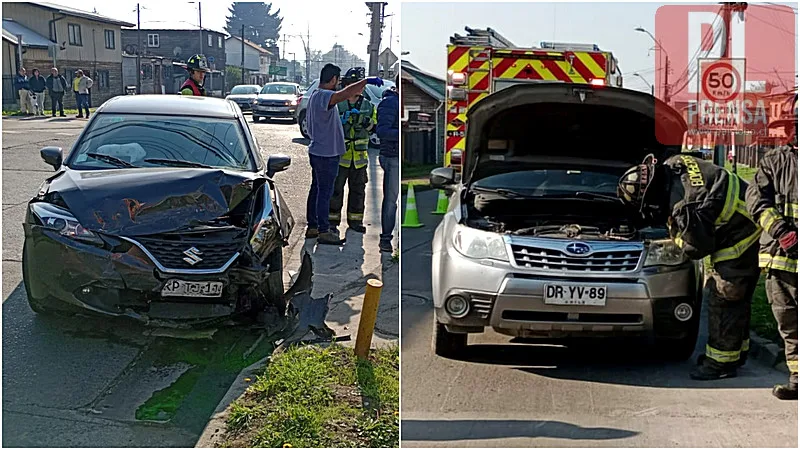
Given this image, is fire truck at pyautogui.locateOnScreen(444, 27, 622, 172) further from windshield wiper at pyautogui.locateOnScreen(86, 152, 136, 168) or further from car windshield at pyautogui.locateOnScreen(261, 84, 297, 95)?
car windshield at pyautogui.locateOnScreen(261, 84, 297, 95)

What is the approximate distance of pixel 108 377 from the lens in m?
4.43

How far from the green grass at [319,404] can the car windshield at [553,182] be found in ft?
5.52

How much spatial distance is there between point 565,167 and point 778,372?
2103 millimetres

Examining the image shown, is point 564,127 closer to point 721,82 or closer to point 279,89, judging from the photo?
point 721,82

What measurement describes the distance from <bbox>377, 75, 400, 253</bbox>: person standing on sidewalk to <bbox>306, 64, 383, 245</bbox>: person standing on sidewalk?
313 mm

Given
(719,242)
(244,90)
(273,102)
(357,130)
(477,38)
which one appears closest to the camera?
(719,242)

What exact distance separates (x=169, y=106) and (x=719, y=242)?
14.5ft

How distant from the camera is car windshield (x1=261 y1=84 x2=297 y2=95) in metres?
22.9

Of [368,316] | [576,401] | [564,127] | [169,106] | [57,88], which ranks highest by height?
[57,88]

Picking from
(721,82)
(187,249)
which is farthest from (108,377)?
(721,82)

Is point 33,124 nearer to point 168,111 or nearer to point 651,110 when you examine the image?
point 168,111

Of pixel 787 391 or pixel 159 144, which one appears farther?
pixel 159 144

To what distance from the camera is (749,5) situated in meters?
5.86

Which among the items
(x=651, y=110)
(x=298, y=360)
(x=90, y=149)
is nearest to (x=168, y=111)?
(x=90, y=149)
